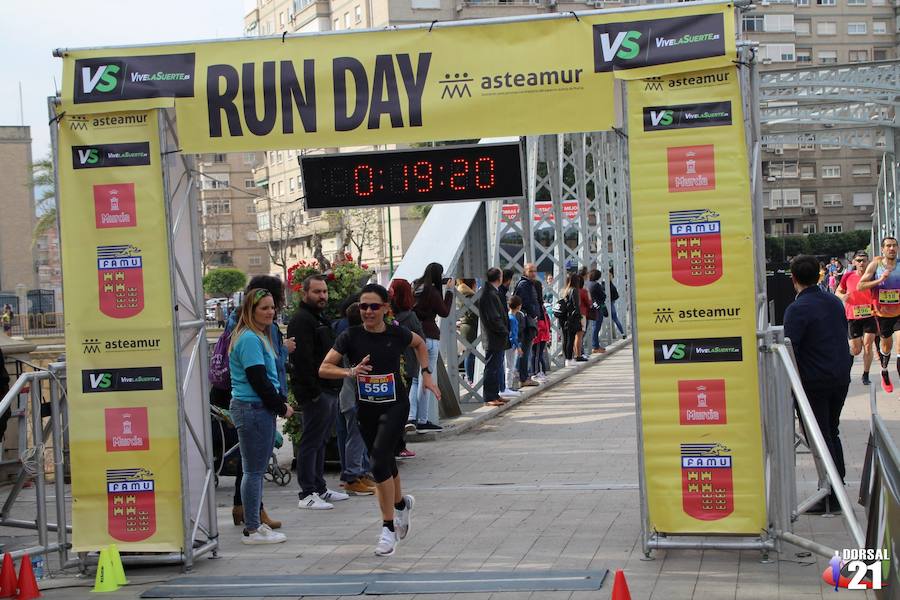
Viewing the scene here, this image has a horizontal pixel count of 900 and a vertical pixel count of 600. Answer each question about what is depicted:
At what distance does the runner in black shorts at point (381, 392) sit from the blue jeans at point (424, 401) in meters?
5.54

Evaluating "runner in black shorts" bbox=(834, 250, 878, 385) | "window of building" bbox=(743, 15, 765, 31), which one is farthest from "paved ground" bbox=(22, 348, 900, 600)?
"window of building" bbox=(743, 15, 765, 31)

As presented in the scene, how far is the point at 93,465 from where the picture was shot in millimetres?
8109

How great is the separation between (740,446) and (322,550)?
300cm

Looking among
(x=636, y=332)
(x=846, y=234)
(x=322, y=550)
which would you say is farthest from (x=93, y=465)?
(x=846, y=234)

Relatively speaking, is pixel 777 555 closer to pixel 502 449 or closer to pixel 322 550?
pixel 322 550

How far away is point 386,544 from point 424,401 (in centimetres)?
630

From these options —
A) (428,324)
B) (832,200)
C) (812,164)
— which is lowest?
(428,324)

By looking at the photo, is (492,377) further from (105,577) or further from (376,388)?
(105,577)

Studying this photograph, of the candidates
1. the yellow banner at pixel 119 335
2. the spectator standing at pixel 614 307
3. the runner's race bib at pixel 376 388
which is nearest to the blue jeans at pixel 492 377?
the runner's race bib at pixel 376 388

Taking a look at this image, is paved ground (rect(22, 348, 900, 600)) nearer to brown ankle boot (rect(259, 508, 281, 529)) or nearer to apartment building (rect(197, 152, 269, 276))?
brown ankle boot (rect(259, 508, 281, 529))

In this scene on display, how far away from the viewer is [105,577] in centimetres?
763

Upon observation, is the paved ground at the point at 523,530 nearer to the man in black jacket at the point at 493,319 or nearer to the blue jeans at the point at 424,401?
the blue jeans at the point at 424,401

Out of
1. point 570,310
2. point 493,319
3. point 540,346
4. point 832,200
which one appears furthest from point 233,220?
point 493,319

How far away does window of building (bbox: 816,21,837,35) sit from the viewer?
332ft
